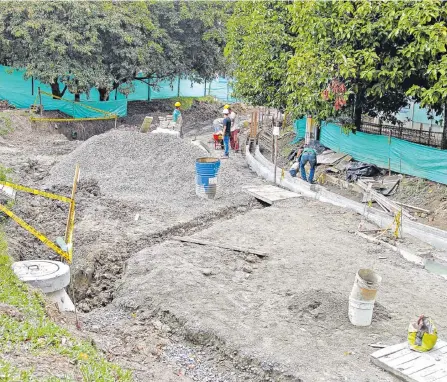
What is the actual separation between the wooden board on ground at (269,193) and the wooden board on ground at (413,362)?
7.31m

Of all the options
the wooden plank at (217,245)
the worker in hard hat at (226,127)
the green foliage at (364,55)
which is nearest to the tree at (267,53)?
the green foliage at (364,55)

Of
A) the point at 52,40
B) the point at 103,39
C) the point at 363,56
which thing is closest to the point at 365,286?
the point at 363,56

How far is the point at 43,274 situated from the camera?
7.51 m

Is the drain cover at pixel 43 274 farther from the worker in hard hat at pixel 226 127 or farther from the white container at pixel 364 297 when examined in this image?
the worker in hard hat at pixel 226 127

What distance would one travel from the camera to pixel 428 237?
1130cm

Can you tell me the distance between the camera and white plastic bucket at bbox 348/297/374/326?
24.3ft

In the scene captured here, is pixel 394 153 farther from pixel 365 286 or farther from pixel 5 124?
pixel 5 124

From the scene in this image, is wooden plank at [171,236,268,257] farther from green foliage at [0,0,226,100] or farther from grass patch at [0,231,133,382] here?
green foliage at [0,0,226,100]

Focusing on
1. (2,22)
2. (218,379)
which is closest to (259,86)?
(2,22)

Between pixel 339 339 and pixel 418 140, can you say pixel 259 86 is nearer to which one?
pixel 418 140

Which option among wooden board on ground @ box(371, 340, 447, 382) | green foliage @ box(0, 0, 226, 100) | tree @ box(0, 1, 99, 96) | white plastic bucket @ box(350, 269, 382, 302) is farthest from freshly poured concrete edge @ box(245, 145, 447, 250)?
green foliage @ box(0, 0, 226, 100)

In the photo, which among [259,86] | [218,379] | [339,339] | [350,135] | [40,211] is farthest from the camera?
[259,86]

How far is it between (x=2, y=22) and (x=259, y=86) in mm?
13092

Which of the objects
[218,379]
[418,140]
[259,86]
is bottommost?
[218,379]
